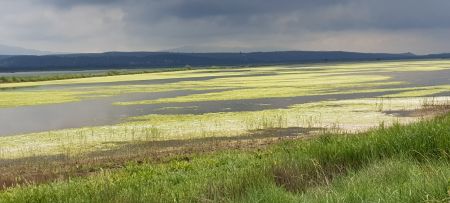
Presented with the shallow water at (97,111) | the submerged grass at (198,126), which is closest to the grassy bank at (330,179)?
the submerged grass at (198,126)

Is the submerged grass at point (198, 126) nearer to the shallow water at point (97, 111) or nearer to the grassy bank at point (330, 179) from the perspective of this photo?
the shallow water at point (97, 111)

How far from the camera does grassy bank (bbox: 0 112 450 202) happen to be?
521 cm

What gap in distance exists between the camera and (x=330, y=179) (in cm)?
718

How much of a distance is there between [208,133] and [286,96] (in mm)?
13758

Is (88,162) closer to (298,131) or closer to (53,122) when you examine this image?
(298,131)

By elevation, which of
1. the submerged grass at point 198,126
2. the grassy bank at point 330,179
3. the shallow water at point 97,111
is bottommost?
the shallow water at point 97,111

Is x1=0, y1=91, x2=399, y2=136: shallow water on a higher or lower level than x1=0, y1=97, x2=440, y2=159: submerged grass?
lower

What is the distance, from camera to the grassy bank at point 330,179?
521 cm

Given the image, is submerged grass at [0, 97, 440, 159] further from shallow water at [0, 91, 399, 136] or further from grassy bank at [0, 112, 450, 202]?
grassy bank at [0, 112, 450, 202]

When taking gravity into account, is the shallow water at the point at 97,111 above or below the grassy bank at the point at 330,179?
below

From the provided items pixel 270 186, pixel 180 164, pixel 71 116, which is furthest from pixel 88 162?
pixel 71 116

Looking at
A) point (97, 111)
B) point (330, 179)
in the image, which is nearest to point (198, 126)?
point (97, 111)

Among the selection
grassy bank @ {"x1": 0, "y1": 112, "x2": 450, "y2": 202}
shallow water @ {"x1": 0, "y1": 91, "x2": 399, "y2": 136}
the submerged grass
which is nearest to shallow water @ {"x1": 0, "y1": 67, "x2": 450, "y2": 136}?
shallow water @ {"x1": 0, "y1": 91, "x2": 399, "y2": 136}

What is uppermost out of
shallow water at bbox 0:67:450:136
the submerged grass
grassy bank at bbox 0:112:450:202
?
grassy bank at bbox 0:112:450:202
